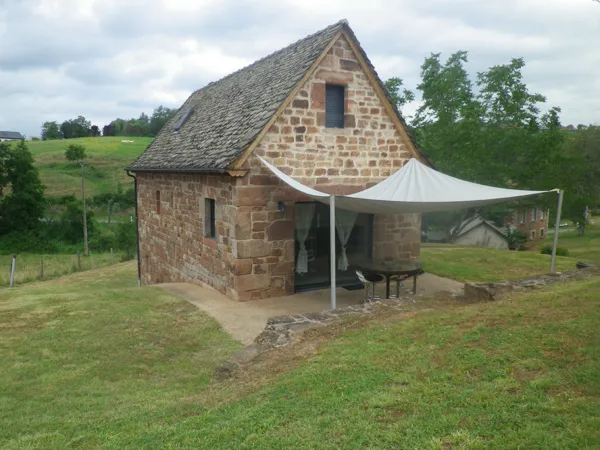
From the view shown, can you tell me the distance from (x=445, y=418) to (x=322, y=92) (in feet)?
26.5

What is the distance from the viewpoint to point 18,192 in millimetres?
36812

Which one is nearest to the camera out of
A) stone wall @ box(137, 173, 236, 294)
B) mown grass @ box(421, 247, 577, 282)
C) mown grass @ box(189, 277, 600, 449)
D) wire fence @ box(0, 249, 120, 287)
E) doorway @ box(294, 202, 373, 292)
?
mown grass @ box(189, 277, 600, 449)

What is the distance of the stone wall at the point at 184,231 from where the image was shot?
1022 cm

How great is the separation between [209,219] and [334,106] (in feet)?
13.3

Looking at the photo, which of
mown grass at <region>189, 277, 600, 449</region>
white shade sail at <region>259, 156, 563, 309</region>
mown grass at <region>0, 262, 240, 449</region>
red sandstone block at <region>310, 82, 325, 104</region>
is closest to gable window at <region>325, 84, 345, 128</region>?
red sandstone block at <region>310, 82, 325, 104</region>

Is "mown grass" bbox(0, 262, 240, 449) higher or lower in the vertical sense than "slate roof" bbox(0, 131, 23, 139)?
lower

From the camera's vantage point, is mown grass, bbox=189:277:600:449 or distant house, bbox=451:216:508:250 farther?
distant house, bbox=451:216:508:250

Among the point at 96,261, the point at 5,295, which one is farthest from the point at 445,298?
the point at 96,261

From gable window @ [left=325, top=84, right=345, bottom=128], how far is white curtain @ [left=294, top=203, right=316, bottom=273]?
1.98 metres

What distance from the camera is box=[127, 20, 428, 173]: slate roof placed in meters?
10.0

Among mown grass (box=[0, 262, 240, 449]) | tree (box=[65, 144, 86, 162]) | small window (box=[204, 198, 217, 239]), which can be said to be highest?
tree (box=[65, 144, 86, 162])

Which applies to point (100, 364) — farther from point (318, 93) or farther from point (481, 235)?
point (481, 235)

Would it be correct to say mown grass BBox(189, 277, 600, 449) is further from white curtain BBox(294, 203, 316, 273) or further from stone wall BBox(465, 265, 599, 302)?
white curtain BBox(294, 203, 316, 273)

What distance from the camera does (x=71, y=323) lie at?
8.48 m
